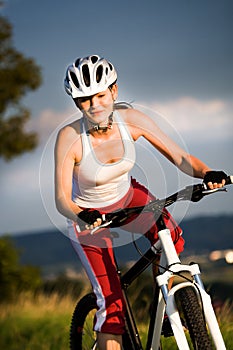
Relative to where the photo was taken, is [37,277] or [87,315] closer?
[87,315]

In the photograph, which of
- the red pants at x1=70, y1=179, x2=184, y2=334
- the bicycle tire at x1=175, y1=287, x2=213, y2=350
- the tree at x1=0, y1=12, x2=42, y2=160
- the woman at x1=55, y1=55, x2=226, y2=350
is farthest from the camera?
the tree at x1=0, y1=12, x2=42, y2=160

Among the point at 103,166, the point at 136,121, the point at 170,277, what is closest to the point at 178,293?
the point at 170,277

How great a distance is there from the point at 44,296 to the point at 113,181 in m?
→ 7.45

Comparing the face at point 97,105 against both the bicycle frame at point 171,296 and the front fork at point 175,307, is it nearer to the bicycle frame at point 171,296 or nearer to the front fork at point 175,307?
the bicycle frame at point 171,296

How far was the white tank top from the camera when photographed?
4.14 m

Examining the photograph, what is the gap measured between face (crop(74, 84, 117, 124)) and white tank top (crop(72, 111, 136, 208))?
0.07m

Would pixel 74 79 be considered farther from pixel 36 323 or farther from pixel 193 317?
pixel 36 323

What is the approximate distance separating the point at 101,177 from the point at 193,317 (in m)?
0.89

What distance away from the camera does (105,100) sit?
165 inches

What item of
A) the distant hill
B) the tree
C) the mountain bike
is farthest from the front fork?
the tree

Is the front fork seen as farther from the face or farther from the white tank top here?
the face

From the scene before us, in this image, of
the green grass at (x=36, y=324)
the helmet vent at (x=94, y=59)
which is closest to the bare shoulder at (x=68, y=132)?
the helmet vent at (x=94, y=59)

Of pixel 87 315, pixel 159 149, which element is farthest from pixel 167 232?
pixel 87 315

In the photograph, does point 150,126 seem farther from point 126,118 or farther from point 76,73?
point 76,73
